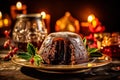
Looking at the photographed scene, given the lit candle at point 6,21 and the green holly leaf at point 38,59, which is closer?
the green holly leaf at point 38,59

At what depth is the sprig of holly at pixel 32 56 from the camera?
3.93 feet

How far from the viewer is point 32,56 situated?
1253mm

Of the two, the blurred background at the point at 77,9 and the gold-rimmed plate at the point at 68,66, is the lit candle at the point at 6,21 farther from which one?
the gold-rimmed plate at the point at 68,66

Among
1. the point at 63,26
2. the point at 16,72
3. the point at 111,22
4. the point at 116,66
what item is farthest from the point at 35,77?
the point at 111,22

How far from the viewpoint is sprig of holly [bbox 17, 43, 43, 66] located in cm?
120

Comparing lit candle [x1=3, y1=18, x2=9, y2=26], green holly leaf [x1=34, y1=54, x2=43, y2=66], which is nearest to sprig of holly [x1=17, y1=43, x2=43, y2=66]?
green holly leaf [x1=34, y1=54, x2=43, y2=66]

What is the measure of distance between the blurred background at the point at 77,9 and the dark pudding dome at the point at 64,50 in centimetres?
227

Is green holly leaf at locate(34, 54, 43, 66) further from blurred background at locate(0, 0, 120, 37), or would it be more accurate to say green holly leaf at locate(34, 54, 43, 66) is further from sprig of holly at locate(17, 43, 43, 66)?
blurred background at locate(0, 0, 120, 37)

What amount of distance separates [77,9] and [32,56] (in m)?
2.35

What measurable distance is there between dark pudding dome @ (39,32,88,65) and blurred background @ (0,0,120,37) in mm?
2271

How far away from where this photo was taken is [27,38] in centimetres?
167

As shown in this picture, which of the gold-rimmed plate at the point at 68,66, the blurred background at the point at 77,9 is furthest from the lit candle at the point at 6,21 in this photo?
the gold-rimmed plate at the point at 68,66

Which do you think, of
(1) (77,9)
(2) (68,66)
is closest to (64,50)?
(2) (68,66)

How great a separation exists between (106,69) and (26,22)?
0.59 m
